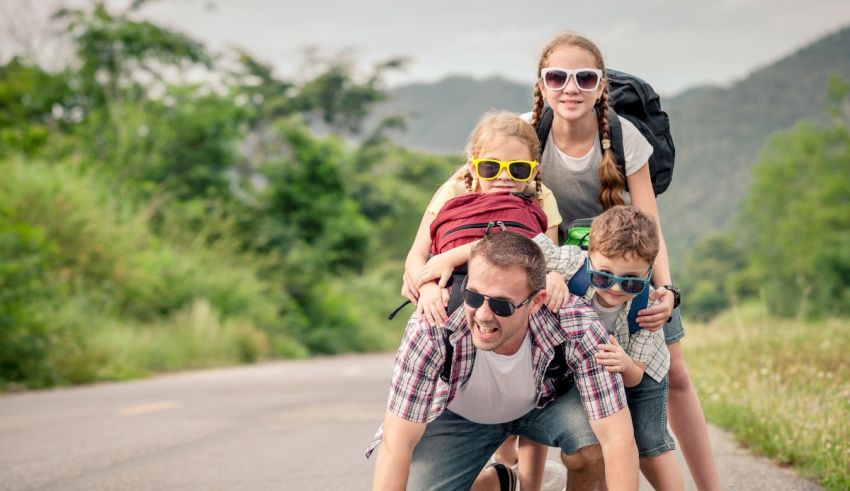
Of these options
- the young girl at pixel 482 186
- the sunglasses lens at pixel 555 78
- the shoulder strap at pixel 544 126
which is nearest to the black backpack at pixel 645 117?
the shoulder strap at pixel 544 126

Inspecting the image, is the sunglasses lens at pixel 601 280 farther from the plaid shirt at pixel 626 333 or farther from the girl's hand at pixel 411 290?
the girl's hand at pixel 411 290

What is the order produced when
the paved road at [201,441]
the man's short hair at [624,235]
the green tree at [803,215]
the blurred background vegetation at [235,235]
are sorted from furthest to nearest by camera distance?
the green tree at [803,215]
the blurred background vegetation at [235,235]
the paved road at [201,441]
the man's short hair at [624,235]

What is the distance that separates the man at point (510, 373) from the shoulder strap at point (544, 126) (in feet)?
3.33

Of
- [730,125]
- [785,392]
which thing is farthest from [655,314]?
[730,125]

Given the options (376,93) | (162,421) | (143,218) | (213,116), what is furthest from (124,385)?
(376,93)

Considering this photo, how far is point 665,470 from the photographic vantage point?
14.6ft

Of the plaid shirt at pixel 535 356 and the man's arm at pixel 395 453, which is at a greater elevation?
the plaid shirt at pixel 535 356

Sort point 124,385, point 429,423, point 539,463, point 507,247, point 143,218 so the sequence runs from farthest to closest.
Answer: point 143,218
point 124,385
point 539,463
point 429,423
point 507,247

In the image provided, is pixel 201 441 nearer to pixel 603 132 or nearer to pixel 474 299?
pixel 603 132

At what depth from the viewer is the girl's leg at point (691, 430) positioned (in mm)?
4926

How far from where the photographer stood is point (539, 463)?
17.1 ft

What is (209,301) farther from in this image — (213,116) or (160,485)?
(160,485)

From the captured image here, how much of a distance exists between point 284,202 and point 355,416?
25946 mm

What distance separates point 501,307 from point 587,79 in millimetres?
1244
